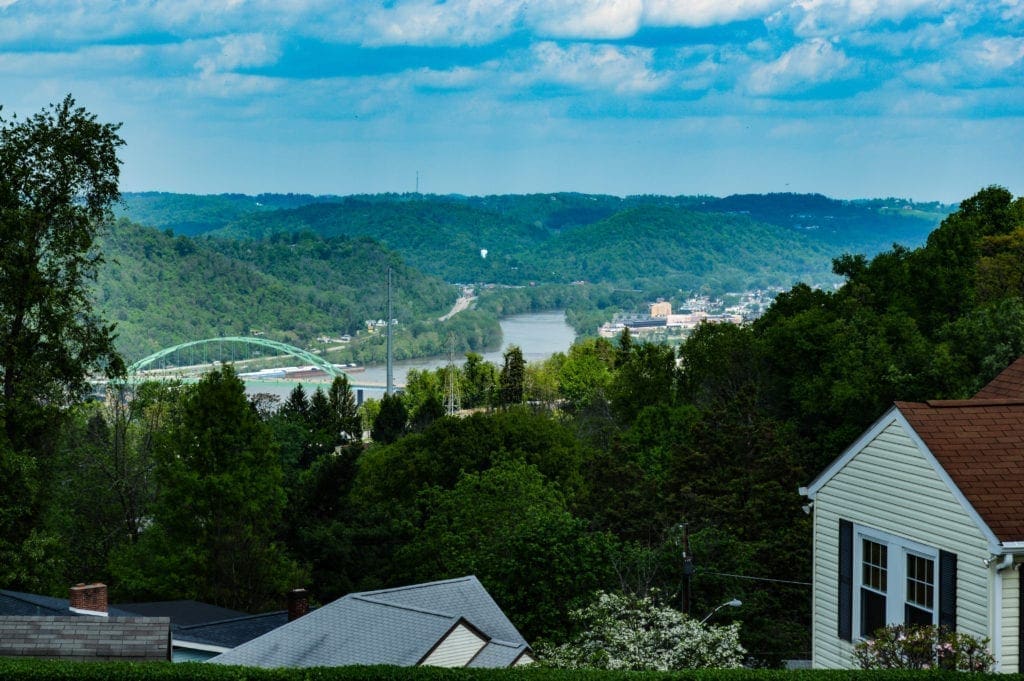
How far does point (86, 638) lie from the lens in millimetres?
15898

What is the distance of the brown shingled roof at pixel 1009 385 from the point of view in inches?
661

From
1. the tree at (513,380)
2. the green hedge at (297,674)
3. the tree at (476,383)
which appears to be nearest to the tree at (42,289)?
the green hedge at (297,674)

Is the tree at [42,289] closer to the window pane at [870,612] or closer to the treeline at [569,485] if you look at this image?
the treeline at [569,485]

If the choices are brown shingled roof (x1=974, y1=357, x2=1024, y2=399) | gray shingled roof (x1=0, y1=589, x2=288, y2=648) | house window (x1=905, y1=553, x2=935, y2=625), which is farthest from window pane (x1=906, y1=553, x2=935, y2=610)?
gray shingled roof (x1=0, y1=589, x2=288, y2=648)

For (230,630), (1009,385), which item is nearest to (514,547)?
(230,630)

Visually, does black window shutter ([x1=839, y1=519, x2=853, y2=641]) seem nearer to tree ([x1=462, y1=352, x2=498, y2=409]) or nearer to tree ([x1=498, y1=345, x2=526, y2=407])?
tree ([x1=498, y1=345, x2=526, y2=407])

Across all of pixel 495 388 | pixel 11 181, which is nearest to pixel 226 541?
pixel 11 181

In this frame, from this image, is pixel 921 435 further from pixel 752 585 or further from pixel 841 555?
pixel 752 585

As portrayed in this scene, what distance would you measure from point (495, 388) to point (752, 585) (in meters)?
113

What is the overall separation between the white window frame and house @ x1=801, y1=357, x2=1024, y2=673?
0.4 inches

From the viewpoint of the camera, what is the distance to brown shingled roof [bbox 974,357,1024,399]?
16.8m

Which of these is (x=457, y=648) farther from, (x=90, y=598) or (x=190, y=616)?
(x=190, y=616)

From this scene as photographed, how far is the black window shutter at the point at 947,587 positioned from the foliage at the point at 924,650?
0.40 feet

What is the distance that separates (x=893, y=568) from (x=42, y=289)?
16629mm
